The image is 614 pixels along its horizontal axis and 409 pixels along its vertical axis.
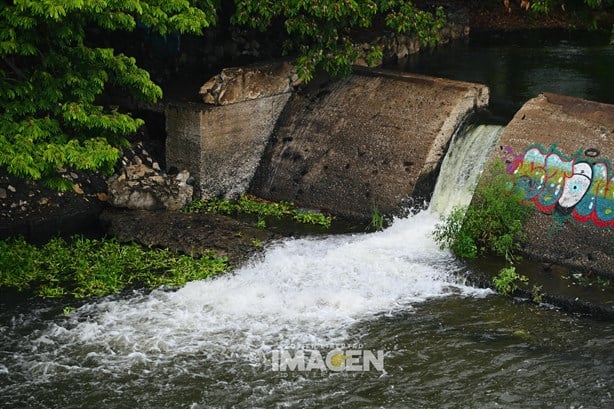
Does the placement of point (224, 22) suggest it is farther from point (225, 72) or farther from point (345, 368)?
point (345, 368)

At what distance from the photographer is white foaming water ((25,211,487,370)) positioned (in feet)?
35.0

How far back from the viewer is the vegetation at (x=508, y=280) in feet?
39.0

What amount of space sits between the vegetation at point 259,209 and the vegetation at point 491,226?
2.09m

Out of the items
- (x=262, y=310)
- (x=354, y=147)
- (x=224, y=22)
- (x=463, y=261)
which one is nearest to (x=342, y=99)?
(x=354, y=147)

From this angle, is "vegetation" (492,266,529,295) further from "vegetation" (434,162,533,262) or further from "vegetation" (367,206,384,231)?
"vegetation" (367,206,384,231)

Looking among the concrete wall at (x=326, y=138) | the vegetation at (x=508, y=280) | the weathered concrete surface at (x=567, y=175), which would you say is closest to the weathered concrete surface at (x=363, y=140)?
the concrete wall at (x=326, y=138)

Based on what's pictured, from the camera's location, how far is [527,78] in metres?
18.3

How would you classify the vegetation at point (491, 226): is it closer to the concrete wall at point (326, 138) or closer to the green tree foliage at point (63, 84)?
the concrete wall at point (326, 138)

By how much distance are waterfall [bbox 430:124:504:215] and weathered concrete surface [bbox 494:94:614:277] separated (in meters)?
0.47

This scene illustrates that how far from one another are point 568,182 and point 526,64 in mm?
7168

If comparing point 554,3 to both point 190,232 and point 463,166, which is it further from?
point 190,232

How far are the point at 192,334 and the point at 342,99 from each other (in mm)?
6029

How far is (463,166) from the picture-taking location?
14.2 m

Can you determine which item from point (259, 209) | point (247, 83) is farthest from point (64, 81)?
point (259, 209)
